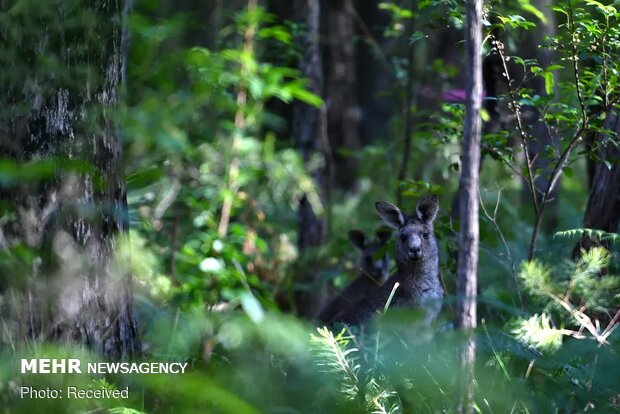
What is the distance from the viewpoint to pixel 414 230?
680 centimetres

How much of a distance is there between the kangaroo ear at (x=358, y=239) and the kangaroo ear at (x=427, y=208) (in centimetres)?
255

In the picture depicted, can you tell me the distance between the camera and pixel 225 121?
8734 mm

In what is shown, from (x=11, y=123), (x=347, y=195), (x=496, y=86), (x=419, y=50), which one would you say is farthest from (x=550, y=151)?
(x=419, y=50)

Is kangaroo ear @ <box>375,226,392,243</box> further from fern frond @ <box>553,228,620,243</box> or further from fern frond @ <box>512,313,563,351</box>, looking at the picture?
fern frond @ <box>512,313,563,351</box>

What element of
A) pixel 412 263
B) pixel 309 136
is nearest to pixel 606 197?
pixel 412 263

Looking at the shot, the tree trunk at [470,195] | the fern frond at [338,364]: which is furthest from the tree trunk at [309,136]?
the tree trunk at [470,195]

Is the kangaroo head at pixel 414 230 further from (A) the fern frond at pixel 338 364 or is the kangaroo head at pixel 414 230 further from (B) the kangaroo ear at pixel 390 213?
(A) the fern frond at pixel 338 364

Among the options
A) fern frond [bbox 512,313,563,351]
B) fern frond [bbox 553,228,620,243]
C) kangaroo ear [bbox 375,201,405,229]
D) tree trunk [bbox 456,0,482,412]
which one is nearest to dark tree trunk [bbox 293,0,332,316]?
kangaroo ear [bbox 375,201,405,229]

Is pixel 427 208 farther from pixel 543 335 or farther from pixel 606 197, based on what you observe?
pixel 543 335

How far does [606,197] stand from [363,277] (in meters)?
3.30

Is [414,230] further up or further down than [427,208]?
further down

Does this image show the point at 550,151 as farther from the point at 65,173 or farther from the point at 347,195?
the point at 347,195

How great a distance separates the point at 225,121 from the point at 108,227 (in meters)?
4.21

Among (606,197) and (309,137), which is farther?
(309,137)
